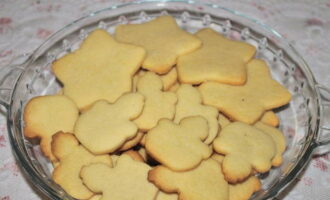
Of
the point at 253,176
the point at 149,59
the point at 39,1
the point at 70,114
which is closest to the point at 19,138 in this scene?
the point at 70,114

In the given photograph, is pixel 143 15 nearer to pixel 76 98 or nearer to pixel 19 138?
pixel 76 98

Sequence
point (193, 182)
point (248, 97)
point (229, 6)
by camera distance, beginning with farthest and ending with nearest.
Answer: point (229, 6) < point (248, 97) < point (193, 182)

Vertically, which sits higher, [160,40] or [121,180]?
[160,40]

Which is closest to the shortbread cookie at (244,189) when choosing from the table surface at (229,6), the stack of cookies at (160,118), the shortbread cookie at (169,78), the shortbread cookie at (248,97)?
the stack of cookies at (160,118)

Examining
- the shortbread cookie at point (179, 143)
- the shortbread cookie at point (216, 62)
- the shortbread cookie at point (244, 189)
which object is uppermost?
the shortbread cookie at point (216, 62)

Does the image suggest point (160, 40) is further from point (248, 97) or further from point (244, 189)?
point (244, 189)

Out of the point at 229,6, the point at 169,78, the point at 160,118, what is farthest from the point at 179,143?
the point at 229,6

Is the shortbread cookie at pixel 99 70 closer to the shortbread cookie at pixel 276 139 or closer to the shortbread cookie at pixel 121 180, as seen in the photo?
the shortbread cookie at pixel 121 180
